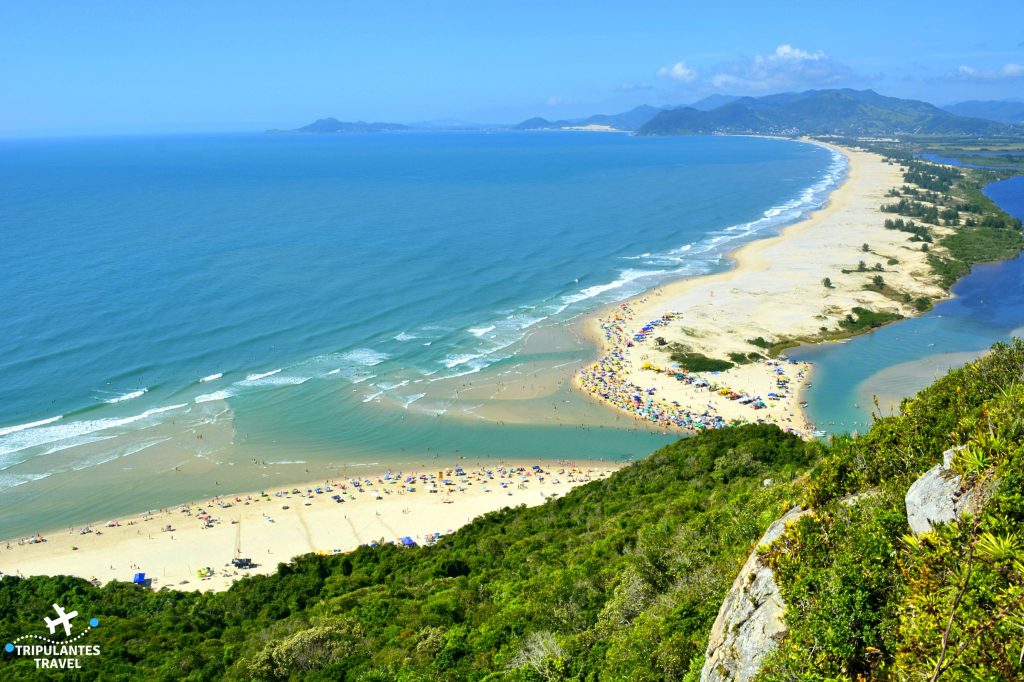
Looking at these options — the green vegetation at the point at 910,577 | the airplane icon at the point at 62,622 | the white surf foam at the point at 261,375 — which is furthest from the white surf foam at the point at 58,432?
the green vegetation at the point at 910,577

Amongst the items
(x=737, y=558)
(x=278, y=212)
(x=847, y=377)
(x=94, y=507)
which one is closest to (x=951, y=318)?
(x=847, y=377)

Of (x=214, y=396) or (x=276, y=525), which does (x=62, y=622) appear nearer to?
(x=276, y=525)

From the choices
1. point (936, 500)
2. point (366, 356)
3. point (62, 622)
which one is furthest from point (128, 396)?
point (936, 500)

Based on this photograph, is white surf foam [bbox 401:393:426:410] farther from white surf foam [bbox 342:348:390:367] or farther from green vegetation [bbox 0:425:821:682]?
green vegetation [bbox 0:425:821:682]

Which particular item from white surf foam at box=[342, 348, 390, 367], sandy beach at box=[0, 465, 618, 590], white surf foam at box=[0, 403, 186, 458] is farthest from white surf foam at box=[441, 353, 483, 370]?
white surf foam at box=[0, 403, 186, 458]

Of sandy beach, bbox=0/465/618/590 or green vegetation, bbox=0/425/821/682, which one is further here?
sandy beach, bbox=0/465/618/590

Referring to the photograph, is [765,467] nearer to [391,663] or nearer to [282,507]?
[391,663]
